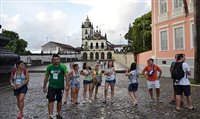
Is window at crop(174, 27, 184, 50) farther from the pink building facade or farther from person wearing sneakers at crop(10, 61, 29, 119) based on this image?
person wearing sneakers at crop(10, 61, 29, 119)

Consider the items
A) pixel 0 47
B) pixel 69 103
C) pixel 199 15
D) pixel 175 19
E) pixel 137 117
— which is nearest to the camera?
pixel 137 117

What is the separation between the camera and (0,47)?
16.1m

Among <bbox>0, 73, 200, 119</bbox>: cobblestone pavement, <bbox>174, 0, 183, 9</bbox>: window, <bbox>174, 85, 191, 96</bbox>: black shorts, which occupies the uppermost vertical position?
<bbox>174, 0, 183, 9</bbox>: window

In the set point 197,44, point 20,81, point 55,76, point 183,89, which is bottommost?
point 183,89

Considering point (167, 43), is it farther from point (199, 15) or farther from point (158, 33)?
point (199, 15)

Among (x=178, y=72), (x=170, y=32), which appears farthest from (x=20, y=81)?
(x=170, y=32)

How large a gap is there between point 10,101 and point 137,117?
527 cm

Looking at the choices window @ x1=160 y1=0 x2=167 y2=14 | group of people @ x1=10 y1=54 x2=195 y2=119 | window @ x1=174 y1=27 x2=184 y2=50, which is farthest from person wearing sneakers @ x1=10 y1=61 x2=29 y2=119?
window @ x1=160 y1=0 x2=167 y2=14

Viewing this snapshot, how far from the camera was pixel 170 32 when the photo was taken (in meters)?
26.3

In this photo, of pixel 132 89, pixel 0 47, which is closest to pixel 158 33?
pixel 0 47

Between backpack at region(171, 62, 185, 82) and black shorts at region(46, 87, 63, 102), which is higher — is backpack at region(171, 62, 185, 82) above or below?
above

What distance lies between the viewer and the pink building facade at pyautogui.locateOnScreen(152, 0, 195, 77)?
2398 cm

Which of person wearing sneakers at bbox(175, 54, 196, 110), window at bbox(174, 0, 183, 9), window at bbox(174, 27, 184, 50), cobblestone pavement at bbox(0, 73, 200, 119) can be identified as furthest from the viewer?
window at bbox(174, 0, 183, 9)

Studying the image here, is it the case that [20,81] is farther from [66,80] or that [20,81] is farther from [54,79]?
[66,80]
